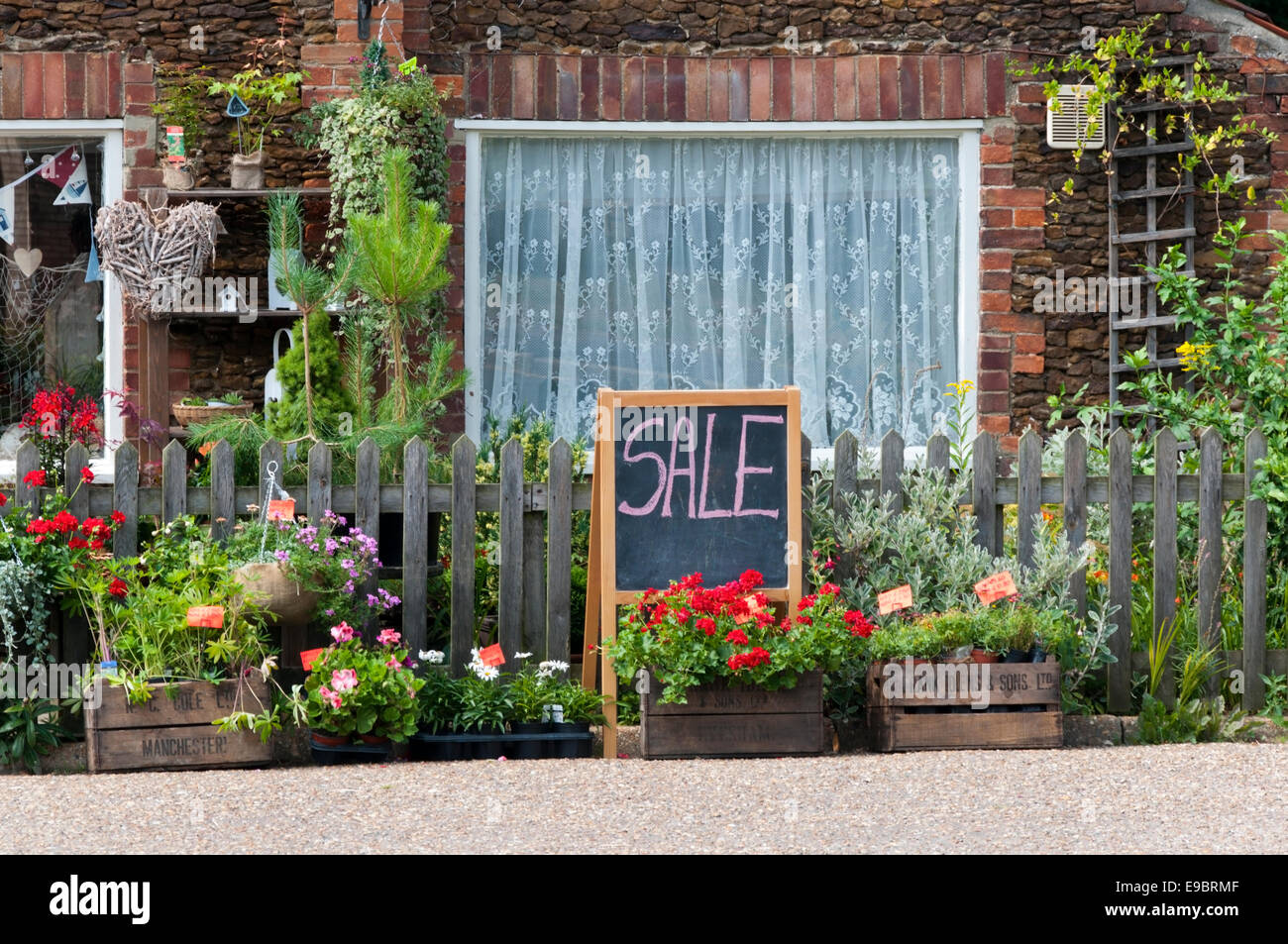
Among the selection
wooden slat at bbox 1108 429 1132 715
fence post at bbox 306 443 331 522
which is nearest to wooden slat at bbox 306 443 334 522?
fence post at bbox 306 443 331 522

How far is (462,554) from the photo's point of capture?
532 cm

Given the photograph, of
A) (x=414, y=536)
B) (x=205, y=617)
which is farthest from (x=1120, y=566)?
(x=205, y=617)

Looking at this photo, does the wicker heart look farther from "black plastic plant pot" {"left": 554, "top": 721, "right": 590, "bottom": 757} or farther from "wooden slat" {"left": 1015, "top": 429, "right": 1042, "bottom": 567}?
"wooden slat" {"left": 1015, "top": 429, "right": 1042, "bottom": 567}

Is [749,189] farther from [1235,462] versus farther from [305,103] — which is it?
[1235,462]

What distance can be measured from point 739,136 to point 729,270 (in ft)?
2.20

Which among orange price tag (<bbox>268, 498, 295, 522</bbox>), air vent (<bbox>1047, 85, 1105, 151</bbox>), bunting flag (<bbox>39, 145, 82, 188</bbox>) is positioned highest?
air vent (<bbox>1047, 85, 1105, 151</bbox>)

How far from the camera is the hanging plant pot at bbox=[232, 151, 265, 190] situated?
23.5 feet

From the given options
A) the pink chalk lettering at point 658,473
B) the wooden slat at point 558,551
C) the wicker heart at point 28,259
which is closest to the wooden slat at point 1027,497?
the pink chalk lettering at point 658,473

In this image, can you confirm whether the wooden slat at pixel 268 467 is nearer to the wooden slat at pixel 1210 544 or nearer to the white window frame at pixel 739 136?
the white window frame at pixel 739 136

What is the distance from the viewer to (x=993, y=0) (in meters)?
7.42

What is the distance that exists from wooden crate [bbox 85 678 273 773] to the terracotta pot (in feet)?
0.94

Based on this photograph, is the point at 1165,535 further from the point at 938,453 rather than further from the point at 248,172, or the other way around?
the point at 248,172

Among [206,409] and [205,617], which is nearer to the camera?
[205,617]

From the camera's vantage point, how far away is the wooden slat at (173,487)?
5.25 meters
